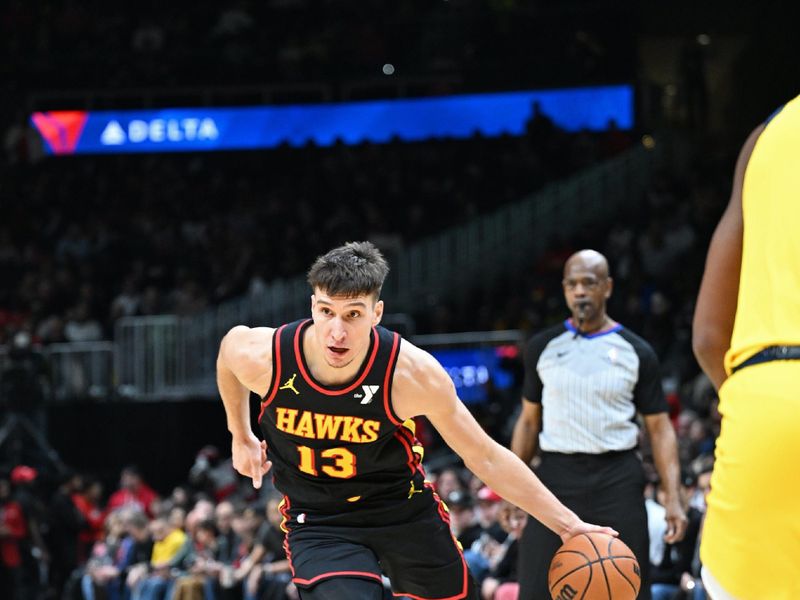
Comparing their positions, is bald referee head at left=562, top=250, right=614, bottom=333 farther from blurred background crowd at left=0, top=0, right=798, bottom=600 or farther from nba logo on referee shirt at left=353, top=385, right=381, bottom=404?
blurred background crowd at left=0, top=0, right=798, bottom=600

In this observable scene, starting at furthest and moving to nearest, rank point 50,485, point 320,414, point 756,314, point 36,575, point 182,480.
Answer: point 182,480 → point 50,485 → point 36,575 → point 320,414 → point 756,314

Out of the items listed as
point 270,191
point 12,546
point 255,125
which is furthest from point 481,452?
point 255,125

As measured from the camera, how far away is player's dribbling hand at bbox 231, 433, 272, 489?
5.07 meters

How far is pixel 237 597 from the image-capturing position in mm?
10781

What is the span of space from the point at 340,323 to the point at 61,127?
17.4m

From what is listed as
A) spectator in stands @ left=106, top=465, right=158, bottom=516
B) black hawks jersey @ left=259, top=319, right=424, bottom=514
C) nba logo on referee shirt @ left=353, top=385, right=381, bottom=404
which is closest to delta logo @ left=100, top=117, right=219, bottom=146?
spectator in stands @ left=106, top=465, right=158, bottom=516

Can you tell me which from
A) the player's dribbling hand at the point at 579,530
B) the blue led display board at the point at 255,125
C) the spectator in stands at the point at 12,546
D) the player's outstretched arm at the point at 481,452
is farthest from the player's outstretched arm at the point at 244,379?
the blue led display board at the point at 255,125

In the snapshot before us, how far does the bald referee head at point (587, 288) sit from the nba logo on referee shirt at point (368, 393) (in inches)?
71.5

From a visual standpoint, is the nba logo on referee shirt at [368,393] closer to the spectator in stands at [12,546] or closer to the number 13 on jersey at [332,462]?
the number 13 on jersey at [332,462]

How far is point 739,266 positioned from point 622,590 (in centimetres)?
233

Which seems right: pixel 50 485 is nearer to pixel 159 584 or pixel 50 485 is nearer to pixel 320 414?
pixel 159 584

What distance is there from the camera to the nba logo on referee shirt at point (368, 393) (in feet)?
14.8

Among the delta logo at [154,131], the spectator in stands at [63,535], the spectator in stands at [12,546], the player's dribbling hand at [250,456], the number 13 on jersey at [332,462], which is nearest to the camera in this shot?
the number 13 on jersey at [332,462]

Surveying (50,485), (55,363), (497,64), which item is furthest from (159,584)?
(497,64)
